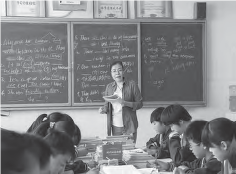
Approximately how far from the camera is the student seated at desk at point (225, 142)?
1.79m

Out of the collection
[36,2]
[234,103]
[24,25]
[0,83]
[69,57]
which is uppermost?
[36,2]

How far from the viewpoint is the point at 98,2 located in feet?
15.6

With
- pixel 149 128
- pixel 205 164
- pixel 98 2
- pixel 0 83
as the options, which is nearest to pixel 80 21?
pixel 98 2

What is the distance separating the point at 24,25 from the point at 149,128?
215 centimetres

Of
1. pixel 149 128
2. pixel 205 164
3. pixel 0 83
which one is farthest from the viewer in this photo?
pixel 149 128

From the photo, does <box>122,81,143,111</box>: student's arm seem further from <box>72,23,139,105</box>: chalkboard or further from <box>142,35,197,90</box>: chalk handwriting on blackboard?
<box>142,35,197,90</box>: chalk handwriting on blackboard

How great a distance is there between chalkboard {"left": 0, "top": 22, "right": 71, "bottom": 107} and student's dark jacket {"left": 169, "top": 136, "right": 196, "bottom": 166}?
240 cm

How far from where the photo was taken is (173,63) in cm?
498

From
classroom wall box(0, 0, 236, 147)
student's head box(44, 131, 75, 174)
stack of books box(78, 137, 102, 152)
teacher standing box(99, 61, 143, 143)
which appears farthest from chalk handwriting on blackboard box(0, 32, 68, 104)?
student's head box(44, 131, 75, 174)

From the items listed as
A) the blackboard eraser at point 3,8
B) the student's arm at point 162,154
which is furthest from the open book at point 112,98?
the blackboard eraser at point 3,8

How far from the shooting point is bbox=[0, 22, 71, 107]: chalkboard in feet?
15.1

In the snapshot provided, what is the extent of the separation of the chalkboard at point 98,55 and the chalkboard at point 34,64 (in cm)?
13

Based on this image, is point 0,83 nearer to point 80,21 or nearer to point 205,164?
A: point 80,21

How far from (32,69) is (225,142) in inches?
132
